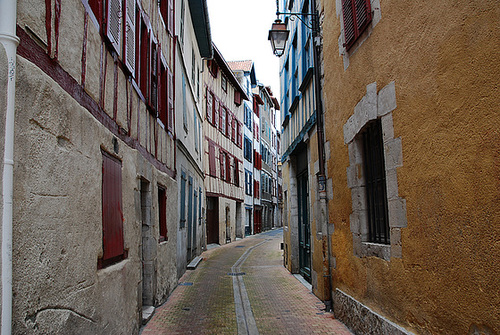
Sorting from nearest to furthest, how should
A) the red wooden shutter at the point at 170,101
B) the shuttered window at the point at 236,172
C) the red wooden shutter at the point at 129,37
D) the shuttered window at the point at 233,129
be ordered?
the red wooden shutter at the point at 129,37 < the red wooden shutter at the point at 170,101 < the shuttered window at the point at 233,129 < the shuttered window at the point at 236,172

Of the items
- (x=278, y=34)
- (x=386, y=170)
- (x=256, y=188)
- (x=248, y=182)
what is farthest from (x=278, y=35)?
(x=256, y=188)

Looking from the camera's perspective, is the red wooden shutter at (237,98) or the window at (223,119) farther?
the red wooden shutter at (237,98)

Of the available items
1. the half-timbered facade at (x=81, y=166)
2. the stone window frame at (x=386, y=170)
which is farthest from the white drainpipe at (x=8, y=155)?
the stone window frame at (x=386, y=170)

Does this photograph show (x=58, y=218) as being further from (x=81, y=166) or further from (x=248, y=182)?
(x=248, y=182)

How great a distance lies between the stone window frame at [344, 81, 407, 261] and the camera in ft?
13.1

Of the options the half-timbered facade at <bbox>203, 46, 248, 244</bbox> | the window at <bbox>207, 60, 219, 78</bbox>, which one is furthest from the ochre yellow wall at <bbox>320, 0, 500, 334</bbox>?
the window at <bbox>207, 60, 219, 78</bbox>

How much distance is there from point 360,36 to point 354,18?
282 mm

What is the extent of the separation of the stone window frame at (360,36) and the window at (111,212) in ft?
10.3

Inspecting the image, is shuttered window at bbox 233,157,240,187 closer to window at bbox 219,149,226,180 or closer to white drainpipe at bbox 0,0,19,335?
window at bbox 219,149,226,180

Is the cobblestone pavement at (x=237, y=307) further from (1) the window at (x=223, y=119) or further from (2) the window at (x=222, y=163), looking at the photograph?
(1) the window at (x=223, y=119)

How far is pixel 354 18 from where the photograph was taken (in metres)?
4.97

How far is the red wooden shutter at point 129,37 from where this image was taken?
4.93 metres

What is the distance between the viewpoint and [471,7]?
111 inches

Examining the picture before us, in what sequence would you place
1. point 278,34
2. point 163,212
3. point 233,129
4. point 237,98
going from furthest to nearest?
point 237,98
point 233,129
point 163,212
point 278,34
